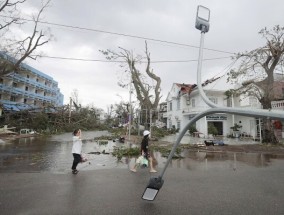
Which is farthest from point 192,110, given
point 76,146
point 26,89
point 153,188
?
point 26,89

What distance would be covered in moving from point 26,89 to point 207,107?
44.7 meters

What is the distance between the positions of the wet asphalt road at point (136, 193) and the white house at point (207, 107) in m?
18.4

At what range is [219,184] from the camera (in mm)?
7090

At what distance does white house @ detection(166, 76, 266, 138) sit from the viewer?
29.9 metres

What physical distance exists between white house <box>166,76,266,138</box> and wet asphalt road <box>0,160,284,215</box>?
18447 mm

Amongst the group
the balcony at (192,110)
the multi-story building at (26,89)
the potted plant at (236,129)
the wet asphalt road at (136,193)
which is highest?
the multi-story building at (26,89)

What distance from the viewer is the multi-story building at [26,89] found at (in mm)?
45509

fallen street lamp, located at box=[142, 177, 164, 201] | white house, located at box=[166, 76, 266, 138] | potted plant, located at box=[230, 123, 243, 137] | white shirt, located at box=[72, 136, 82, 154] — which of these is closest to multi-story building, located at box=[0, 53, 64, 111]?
white house, located at box=[166, 76, 266, 138]

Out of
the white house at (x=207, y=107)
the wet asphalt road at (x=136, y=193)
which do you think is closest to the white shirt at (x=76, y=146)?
the wet asphalt road at (x=136, y=193)

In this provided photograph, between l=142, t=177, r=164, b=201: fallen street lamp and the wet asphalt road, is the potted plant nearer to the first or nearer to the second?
the wet asphalt road

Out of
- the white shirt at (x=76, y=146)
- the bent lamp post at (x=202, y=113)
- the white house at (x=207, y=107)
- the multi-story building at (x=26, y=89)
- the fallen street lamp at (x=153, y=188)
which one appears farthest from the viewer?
the multi-story building at (x=26, y=89)

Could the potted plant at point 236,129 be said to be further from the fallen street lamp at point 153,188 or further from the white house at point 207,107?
the fallen street lamp at point 153,188

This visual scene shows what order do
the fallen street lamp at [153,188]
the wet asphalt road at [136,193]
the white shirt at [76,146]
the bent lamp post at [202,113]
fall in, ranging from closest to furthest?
the bent lamp post at [202,113], the wet asphalt road at [136,193], the fallen street lamp at [153,188], the white shirt at [76,146]

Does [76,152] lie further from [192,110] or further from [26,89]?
[26,89]
